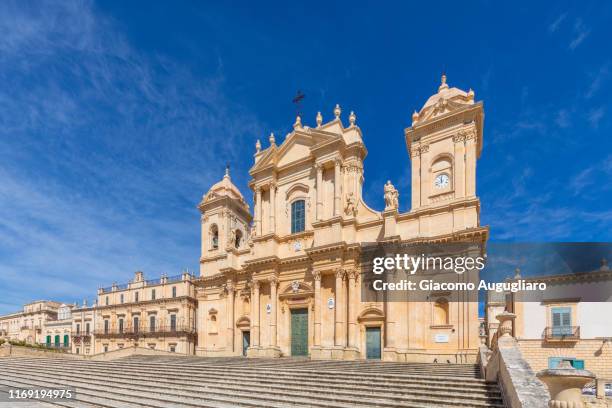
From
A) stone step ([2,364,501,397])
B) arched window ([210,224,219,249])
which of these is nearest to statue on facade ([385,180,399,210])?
stone step ([2,364,501,397])

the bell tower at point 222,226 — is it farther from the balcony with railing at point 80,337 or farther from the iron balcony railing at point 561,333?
the balcony with railing at point 80,337

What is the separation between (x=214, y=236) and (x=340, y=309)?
1362cm

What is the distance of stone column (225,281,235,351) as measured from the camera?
26.5 m

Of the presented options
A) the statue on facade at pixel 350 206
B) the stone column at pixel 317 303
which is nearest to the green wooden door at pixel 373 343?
the stone column at pixel 317 303

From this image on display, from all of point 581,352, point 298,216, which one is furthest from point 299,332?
point 581,352

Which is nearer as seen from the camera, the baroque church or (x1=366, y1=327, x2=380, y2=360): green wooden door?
the baroque church

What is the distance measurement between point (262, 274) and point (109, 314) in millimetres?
28343

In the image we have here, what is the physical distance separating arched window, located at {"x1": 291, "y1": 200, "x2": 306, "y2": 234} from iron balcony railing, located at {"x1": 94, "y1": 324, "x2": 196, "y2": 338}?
63.5ft

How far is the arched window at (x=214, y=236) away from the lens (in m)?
30.8

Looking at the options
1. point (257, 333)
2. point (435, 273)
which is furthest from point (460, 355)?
point (257, 333)

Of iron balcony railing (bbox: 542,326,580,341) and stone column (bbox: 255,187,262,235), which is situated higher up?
stone column (bbox: 255,187,262,235)

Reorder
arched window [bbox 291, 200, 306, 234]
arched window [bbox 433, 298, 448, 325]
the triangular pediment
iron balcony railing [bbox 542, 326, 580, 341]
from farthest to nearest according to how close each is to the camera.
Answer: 1. the triangular pediment
2. arched window [bbox 291, 200, 306, 234]
3. iron balcony railing [bbox 542, 326, 580, 341]
4. arched window [bbox 433, 298, 448, 325]

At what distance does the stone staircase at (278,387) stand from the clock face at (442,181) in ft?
31.5

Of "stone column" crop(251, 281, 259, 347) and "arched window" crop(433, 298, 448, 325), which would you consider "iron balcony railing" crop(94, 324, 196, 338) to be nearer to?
"stone column" crop(251, 281, 259, 347)
